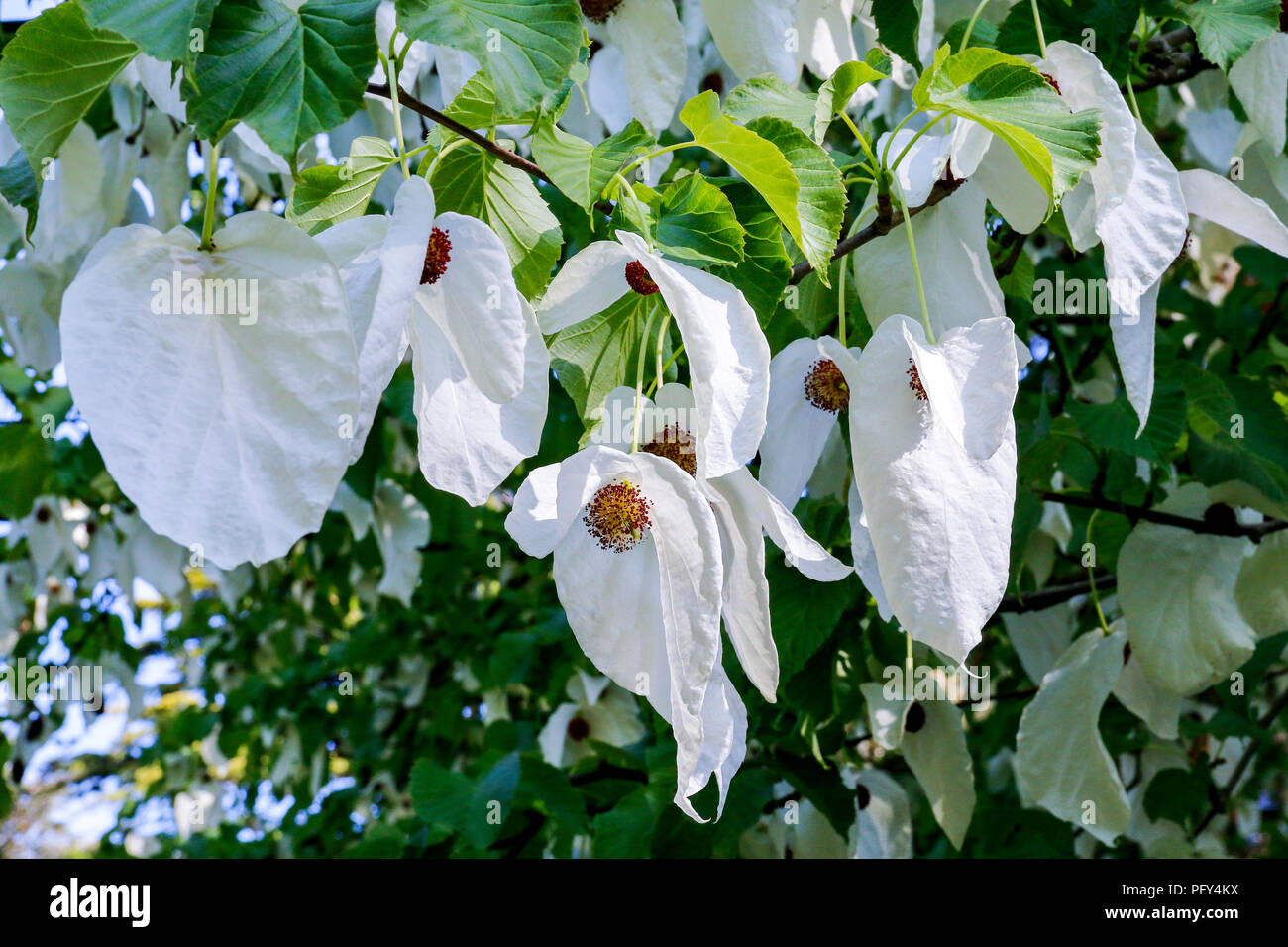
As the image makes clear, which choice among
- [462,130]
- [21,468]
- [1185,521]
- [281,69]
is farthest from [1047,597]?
[21,468]

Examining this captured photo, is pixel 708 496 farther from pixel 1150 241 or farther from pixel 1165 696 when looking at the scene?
pixel 1165 696

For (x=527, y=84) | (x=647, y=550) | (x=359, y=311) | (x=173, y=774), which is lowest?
(x=173, y=774)

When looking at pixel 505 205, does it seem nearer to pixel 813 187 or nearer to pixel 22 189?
pixel 813 187

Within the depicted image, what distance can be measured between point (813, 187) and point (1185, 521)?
2.51 ft

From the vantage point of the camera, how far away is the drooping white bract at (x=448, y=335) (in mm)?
509

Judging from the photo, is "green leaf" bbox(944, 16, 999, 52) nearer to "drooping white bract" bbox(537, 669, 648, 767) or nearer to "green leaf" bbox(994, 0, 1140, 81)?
"green leaf" bbox(994, 0, 1140, 81)

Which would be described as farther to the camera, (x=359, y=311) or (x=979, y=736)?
(x=979, y=736)

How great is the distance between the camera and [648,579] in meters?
0.60

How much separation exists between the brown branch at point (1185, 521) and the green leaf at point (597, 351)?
72 cm

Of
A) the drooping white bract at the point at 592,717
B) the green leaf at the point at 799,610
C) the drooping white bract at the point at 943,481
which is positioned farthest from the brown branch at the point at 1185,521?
the drooping white bract at the point at 592,717

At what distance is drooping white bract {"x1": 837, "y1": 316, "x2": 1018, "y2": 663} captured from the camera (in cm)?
58

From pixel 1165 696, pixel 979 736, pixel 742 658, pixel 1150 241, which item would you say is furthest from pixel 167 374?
pixel 979 736

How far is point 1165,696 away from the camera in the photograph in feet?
4.31
